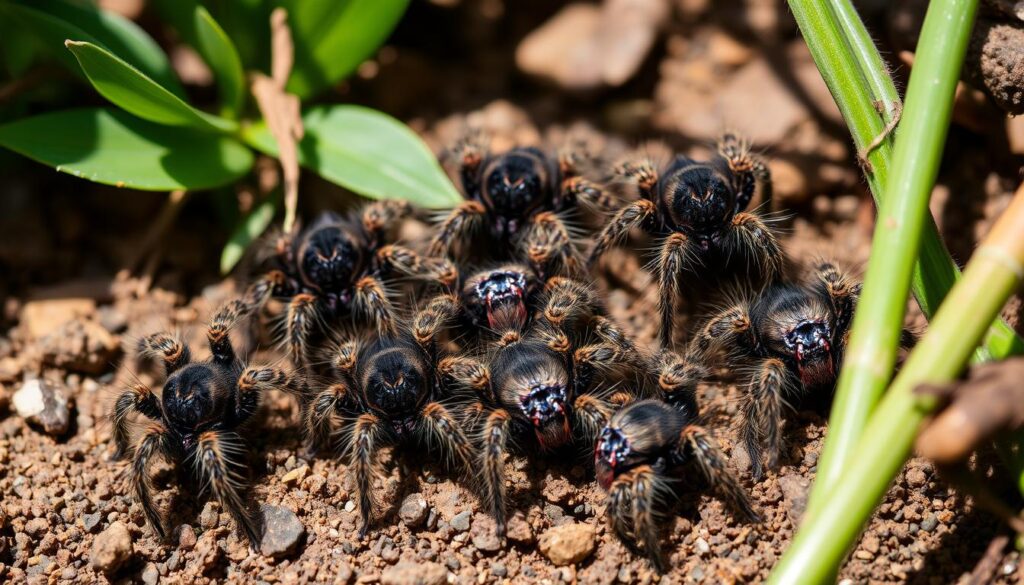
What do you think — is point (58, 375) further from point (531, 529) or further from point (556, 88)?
point (556, 88)

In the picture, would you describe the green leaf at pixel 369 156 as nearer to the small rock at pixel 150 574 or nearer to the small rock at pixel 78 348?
the small rock at pixel 78 348

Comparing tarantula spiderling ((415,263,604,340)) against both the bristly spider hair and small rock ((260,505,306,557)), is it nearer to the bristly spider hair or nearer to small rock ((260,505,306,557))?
the bristly spider hair

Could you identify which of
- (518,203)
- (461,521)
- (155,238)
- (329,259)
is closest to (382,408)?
(461,521)

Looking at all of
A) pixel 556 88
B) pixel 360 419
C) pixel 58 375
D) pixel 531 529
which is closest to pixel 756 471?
pixel 531 529

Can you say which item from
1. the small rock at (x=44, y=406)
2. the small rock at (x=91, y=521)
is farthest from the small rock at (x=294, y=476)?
the small rock at (x=44, y=406)

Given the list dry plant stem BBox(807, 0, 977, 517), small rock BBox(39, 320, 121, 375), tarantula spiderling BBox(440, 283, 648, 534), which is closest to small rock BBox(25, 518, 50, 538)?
small rock BBox(39, 320, 121, 375)

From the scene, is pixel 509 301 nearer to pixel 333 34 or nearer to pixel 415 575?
pixel 415 575

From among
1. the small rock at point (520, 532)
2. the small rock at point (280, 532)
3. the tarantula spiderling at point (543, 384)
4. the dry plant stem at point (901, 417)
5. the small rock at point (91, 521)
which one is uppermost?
the dry plant stem at point (901, 417)
